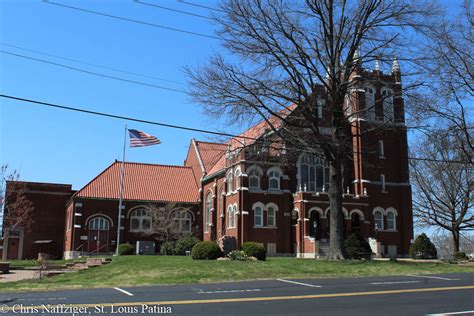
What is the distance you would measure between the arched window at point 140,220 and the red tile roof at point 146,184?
1.34m

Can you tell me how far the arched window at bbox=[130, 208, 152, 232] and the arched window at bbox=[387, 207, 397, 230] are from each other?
A: 2390cm

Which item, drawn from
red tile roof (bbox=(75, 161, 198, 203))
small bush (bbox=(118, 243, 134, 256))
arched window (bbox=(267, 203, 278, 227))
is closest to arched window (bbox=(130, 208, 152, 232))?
red tile roof (bbox=(75, 161, 198, 203))

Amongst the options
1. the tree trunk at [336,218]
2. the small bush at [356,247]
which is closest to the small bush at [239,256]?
the tree trunk at [336,218]

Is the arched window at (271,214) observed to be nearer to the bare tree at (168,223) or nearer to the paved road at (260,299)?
the bare tree at (168,223)

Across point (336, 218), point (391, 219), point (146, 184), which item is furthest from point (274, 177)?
point (336, 218)

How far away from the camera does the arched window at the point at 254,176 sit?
42.8 m

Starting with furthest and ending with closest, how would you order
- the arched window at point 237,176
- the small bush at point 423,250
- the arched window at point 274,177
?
the arched window at point 274,177 < the arched window at point 237,176 < the small bush at point 423,250

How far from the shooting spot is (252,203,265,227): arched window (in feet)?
138

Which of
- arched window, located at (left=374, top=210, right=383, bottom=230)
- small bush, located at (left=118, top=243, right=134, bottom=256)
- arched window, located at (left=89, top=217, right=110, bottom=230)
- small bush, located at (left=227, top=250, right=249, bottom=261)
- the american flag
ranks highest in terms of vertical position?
the american flag

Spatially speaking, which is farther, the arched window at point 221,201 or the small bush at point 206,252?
the arched window at point 221,201

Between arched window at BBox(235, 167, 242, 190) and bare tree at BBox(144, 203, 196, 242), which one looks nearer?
arched window at BBox(235, 167, 242, 190)

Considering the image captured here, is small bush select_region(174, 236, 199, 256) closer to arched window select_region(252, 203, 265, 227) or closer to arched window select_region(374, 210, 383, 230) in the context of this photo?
arched window select_region(252, 203, 265, 227)

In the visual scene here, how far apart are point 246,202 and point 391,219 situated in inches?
617

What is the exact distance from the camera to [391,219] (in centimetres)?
4744
